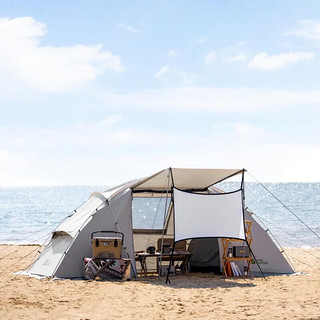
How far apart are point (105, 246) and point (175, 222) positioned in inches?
46.7

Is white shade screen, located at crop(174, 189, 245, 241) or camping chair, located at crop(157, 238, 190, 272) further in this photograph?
camping chair, located at crop(157, 238, 190, 272)

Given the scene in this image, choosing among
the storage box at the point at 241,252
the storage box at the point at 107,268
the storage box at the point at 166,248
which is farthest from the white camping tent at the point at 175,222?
the storage box at the point at 166,248

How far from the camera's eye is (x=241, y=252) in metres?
10.2

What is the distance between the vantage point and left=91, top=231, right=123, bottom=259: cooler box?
9461 mm

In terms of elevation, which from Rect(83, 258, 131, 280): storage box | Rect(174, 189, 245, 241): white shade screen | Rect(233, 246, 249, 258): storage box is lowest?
Rect(83, 258, 131, 280): storage box

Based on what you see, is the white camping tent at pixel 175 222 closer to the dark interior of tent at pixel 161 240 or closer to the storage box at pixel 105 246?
the dark interior of tent at pixel 161 240

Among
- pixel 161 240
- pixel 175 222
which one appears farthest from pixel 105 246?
pixel 161 240

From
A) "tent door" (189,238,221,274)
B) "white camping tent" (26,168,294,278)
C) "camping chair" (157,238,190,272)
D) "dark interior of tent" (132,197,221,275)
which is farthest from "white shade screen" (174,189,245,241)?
"tent door" (189,238,221,274)

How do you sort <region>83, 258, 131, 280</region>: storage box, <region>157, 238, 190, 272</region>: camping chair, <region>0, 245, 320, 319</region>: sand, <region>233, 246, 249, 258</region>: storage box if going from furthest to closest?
<region>157, 238, 190, 272</region>: camping chair → <region>233, 246, 249, 258</region>: storage box → <region>83, 258, 131, 280</region>: storage box → <region>0, 245, 320, 319</region>: sand

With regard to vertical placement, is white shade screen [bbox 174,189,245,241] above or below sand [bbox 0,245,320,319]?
above

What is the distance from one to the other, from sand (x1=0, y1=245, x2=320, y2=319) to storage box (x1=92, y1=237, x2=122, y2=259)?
520 mm

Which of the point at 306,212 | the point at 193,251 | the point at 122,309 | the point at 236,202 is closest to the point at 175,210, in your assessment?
the point at 236,202

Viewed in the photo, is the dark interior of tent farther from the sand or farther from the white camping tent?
the sand

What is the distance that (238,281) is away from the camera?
9727mm
